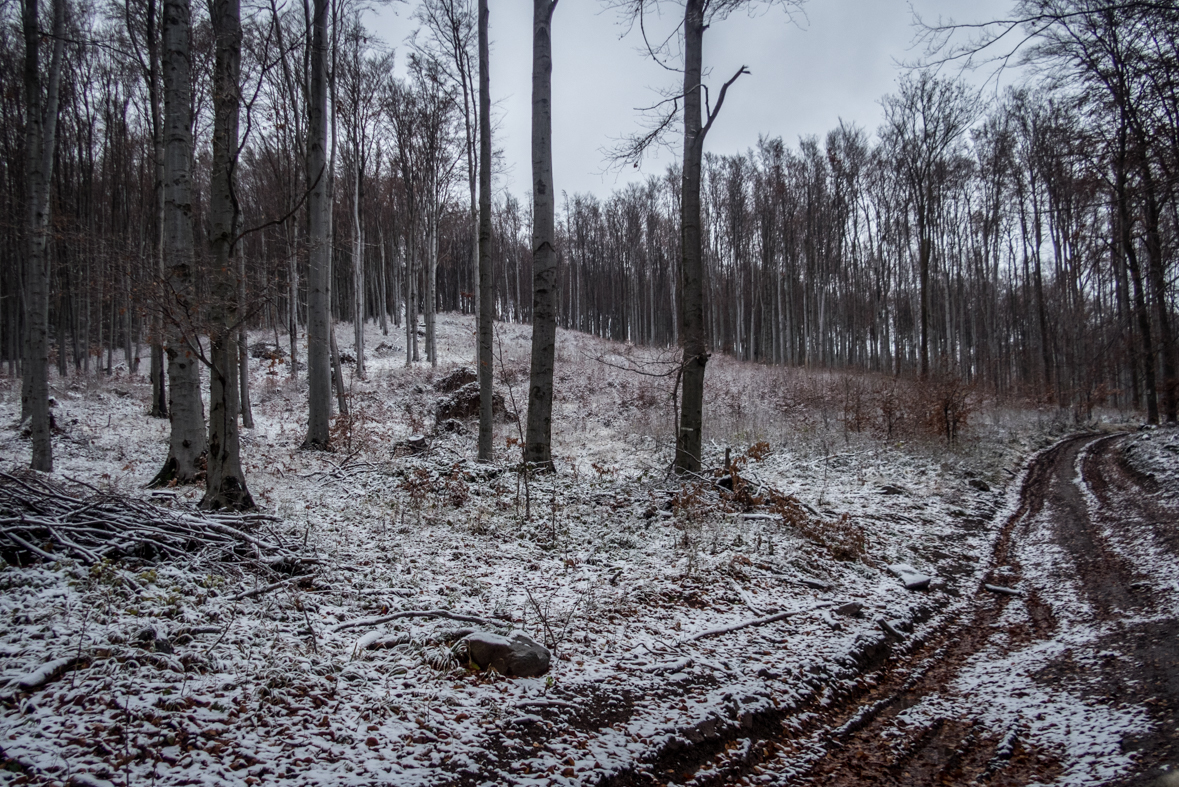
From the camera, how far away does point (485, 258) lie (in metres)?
11.1

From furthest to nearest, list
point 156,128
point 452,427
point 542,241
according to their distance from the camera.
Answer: point 452,427 < point 156,128 < point 542,241

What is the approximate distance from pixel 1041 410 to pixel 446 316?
38325mm

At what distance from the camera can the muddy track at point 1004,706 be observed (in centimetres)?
291

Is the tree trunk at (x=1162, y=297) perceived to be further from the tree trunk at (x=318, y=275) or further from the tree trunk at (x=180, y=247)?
the tree trunk at (x=180, y=247)

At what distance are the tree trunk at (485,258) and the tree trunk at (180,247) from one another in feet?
15.3

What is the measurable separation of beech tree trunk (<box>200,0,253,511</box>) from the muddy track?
16.7 feet

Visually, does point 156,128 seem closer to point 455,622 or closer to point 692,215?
point 692,215

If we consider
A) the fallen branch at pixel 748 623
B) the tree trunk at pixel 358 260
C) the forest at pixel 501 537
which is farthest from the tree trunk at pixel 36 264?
the fallen branch at pixel 748 623

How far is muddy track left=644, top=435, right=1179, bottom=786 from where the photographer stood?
2906 mm

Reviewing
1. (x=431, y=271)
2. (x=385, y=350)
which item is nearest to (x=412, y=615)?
(x=431, y=271)

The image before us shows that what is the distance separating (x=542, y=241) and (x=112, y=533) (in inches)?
278

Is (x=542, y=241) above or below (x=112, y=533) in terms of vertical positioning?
above

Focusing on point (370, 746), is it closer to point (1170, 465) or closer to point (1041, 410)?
point (1170, 465)

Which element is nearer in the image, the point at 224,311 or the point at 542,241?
the point at 224,311
